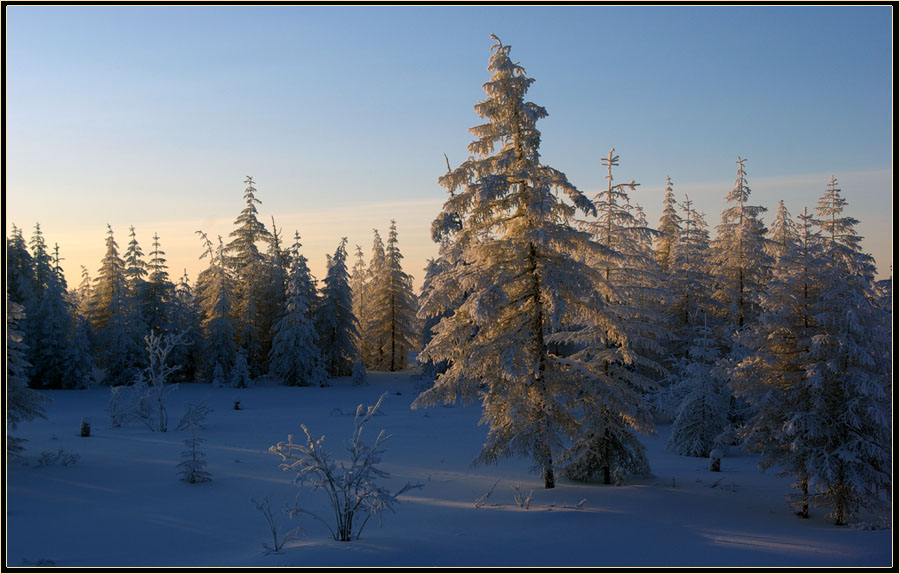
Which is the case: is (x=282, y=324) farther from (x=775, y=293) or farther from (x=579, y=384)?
(x=775, y=293)

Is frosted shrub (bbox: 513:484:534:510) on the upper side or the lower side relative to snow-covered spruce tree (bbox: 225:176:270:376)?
lower

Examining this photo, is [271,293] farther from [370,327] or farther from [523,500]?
[523,500]

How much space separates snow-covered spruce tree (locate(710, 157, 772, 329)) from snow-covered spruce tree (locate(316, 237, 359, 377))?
25.8 meters

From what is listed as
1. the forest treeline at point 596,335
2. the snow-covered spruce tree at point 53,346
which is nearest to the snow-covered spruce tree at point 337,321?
the snow-covered spruce tree at point 53,346

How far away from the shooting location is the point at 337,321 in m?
46.0

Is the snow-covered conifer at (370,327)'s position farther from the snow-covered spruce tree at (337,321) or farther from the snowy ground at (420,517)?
the snowy ground at (420,517)

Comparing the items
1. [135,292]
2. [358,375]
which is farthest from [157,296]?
[358,375]

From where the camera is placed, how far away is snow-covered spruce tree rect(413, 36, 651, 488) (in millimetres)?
13344

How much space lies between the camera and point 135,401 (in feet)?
86.2

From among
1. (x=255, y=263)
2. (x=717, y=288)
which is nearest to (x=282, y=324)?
(x=255, y=263)

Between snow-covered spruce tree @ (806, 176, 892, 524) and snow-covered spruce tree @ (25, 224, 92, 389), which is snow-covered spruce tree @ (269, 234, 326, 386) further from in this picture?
snow-covered spruce tree @ (806, 176, 892, 524)

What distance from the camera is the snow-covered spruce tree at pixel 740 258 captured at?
31484 mm

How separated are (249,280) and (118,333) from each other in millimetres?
8761

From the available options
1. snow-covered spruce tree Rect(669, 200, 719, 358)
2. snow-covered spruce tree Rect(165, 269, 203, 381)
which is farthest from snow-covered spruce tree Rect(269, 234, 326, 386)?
snow-covered spruce tree Rect(669, 200, 719, 358)
